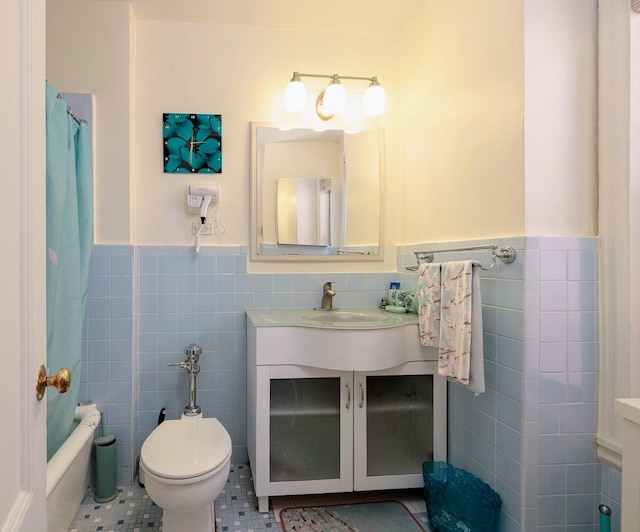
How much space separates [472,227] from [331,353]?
78cm

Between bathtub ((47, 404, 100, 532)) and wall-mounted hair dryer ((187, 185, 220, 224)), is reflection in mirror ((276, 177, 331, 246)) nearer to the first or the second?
wall-mounted hair dryer ((187, 185, 220, 224))

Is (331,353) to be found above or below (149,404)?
above

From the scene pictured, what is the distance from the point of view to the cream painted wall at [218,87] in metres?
2.36

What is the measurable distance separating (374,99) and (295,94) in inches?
17.0

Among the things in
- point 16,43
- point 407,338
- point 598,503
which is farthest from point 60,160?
point 598,503

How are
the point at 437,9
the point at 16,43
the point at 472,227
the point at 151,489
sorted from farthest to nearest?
the point at 437,9 → the point at 472,227 → the point at 151,489 → the point at 16,43

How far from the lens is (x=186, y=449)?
67.2 inches

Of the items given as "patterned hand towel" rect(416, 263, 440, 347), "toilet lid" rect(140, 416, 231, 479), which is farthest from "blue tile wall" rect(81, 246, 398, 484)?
"patterned hand towel" rect(416, 263, 440, 347)

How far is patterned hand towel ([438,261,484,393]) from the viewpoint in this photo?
1.63 meters

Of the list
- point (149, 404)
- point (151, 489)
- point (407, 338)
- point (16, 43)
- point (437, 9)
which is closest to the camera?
point (16, 43)

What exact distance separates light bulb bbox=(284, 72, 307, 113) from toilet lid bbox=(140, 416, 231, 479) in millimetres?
1612

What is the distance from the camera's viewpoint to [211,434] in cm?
184

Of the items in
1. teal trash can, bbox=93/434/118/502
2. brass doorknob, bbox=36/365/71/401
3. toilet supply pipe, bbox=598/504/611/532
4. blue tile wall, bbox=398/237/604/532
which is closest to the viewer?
brass doorknob, bbox=36/365/71/401

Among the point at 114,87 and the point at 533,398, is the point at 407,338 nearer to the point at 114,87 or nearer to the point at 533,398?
the point at 533,398
